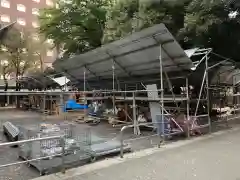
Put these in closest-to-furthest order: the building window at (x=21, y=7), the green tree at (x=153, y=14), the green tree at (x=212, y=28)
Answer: the green tree at (x=212, y=28), the green tree at (x=153, y=14), the building window at (x=21, y=7)

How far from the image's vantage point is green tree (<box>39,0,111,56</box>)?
62.8 feet

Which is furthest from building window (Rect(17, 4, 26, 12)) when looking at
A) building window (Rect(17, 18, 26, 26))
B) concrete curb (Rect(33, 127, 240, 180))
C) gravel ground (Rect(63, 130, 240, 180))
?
gravel ground (Rect(63, 130, 240, 180))

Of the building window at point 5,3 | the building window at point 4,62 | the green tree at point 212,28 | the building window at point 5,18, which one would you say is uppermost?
the building window at point 5,3

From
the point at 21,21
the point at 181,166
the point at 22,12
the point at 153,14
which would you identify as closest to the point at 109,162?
the point at 181,166

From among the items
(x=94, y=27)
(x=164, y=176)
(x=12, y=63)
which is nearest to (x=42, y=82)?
(x=94, y=27)

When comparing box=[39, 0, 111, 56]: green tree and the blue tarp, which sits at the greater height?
box=[39, 0, 111, 56]: green tree

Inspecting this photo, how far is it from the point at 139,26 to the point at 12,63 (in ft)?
78.2

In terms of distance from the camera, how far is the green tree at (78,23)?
19156mm

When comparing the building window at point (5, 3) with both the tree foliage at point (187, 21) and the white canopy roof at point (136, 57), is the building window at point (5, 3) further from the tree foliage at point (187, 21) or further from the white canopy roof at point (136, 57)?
the white canopy roof at point (136, 57)

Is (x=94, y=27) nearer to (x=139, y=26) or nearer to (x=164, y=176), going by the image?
(x=139, y=26)

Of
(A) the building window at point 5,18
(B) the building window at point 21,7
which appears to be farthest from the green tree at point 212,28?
(B) the building window at point 21,7

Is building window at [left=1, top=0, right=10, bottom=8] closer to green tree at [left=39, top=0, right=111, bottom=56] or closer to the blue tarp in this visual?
green tree at [left=39, top=0, right=111, bottom=56]

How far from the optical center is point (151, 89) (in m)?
8.84

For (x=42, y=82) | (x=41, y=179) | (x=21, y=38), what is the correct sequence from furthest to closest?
(x=21, y=38), (x=42, y=82), (x=41, y=179)
